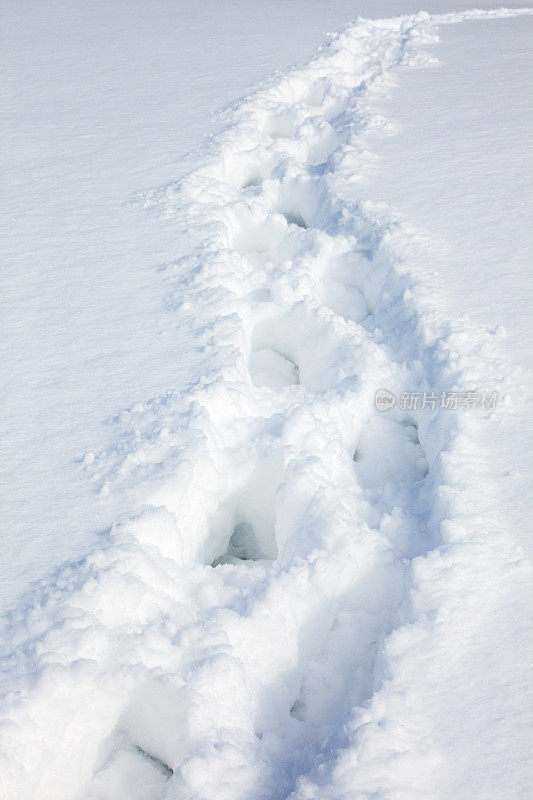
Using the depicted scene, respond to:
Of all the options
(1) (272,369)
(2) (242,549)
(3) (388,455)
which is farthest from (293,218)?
(2) (242,549)

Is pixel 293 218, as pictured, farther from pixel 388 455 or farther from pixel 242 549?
pixel 242 549

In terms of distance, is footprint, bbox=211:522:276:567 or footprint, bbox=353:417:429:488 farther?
footprint, bbox=353:417:429:488

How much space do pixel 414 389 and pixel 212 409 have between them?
0.77 metres

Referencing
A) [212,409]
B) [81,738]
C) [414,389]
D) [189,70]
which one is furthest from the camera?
[189,70]

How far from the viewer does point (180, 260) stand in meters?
3.23

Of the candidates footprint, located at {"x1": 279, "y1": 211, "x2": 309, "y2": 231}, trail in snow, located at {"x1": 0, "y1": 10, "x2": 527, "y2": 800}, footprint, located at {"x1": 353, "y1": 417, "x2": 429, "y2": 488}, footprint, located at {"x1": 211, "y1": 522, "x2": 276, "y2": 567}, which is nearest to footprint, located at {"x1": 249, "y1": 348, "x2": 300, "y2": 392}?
trail in snow, located at {"x1": 0, "y1": 10, "x2": 527, "y2": 800}

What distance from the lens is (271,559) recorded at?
2375 millimetres

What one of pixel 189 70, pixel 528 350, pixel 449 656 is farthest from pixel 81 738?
pixel 189 70

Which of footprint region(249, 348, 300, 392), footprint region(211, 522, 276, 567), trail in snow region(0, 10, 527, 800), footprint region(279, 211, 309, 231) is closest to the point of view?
trail in snow region(0, 10, 527, 800)

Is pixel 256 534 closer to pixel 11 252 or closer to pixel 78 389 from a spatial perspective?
pixel 78 389

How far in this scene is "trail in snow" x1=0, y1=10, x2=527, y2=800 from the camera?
1.61m

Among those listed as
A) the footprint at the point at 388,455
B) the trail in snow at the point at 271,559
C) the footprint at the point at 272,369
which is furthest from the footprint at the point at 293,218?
the footprint at the point at 388,455

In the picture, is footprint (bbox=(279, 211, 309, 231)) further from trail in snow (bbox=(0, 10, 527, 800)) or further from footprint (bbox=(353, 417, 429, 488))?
footprint (bbox=(353, 417, 429, 488))

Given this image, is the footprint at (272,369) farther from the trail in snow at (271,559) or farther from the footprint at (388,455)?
the footprint at (388,455)
